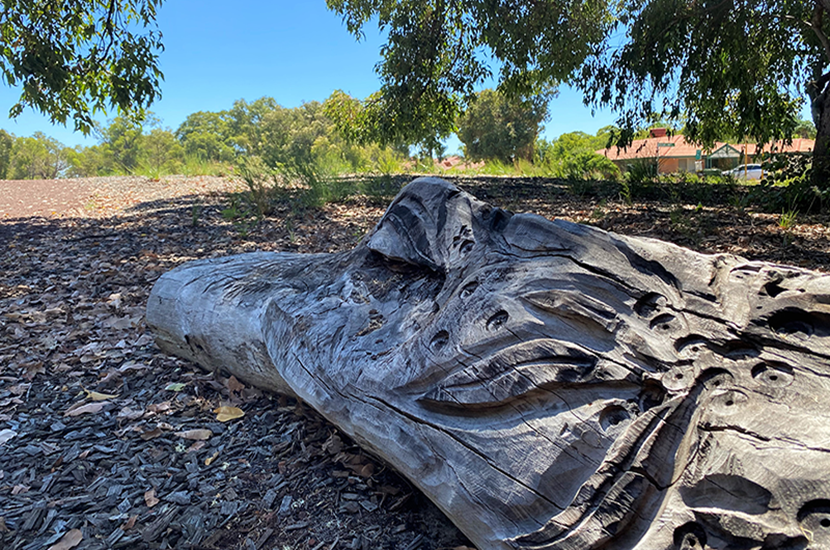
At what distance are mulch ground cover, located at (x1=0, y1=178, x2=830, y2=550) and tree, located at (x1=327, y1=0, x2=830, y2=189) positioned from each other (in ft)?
9.96

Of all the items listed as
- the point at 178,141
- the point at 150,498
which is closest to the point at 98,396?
the point at 150,498

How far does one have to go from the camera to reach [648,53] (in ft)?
23.0

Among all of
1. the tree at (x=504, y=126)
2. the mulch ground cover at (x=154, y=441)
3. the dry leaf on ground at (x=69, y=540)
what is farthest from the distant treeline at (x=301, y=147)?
the dry leaf on ground at (x=69, y=540)

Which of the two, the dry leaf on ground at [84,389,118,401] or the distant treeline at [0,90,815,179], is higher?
the distant treeline at [0,90,815,179]

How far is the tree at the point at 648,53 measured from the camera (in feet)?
22.3

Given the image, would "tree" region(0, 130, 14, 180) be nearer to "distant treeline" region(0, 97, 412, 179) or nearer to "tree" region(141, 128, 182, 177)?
"distant treeline" region(0, 97, 412, 179)

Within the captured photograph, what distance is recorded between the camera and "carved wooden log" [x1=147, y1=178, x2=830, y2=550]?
4.28 feet

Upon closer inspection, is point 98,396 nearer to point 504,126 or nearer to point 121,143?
point 504,126

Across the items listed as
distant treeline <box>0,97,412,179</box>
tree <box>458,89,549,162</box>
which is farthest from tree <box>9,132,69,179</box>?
tree <box>458,89,549,162</box>

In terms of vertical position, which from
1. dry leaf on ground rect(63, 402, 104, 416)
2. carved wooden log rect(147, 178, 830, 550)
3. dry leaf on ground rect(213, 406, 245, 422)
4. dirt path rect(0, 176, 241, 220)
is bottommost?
dry leaf on ground rect(213, 406, 245, 422)

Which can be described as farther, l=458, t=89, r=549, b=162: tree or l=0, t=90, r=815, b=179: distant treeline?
l=458, t=89, r=549, b=162: tree

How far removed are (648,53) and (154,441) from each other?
7.49 m

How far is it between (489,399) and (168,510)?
140 cm

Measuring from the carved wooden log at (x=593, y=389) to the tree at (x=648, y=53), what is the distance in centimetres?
591
